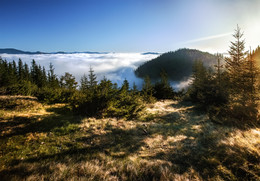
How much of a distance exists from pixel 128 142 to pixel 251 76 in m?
11.1

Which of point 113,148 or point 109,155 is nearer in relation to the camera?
point 109,155

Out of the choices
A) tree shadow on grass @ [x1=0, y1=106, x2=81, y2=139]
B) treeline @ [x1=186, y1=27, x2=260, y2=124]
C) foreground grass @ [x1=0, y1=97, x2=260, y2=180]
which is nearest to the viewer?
foreground grass @ [x1=0, y1=97, x2=260, y2=180]

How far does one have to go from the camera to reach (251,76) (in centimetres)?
945

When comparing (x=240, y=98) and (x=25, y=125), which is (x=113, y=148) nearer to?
(x=25, y=125)

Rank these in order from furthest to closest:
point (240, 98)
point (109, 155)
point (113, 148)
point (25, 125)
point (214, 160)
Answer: point (240, 98) < point (25, 125) < point (113, 148) < point (109, 155) < point (214, 160)

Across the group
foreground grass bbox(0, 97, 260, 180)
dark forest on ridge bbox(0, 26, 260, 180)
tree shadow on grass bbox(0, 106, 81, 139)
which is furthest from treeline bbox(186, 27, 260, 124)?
tree shadow on grass bbox(0, 106, 81, 139)

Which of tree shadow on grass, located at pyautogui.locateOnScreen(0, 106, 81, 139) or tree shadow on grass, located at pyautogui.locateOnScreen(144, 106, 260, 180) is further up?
tree shadow on grass, located at pyautogui.locateOnScreen(0, 106, 81, 139)

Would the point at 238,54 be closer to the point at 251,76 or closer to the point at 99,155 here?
the point at 251,76

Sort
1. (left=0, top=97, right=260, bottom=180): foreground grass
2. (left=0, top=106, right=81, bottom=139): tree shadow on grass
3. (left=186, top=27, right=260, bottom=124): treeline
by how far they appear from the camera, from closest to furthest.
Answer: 1. (left=0, top=97, right=260, bottom=180): foreground grass
2. (left=0, top=106, right=81, bottom=139): tree shadow on grass
3. (left=186, top=27, right=260, bottom=124): treeline

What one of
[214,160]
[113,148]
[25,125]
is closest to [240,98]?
[214,160]

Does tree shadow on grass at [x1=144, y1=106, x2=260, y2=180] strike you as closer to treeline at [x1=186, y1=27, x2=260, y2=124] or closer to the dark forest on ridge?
the dark forest on ridge

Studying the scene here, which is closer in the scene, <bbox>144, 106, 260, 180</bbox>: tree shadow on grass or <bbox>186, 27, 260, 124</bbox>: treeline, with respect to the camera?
<bbox>144, 106, 260, 180</bbox>: tree shadow on grass

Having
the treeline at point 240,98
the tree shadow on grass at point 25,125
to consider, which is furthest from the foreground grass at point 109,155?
the treeline at point 240,98

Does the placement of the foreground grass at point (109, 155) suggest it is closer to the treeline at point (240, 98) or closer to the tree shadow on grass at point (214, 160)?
the tree shadow on grass at point (214, 160)
